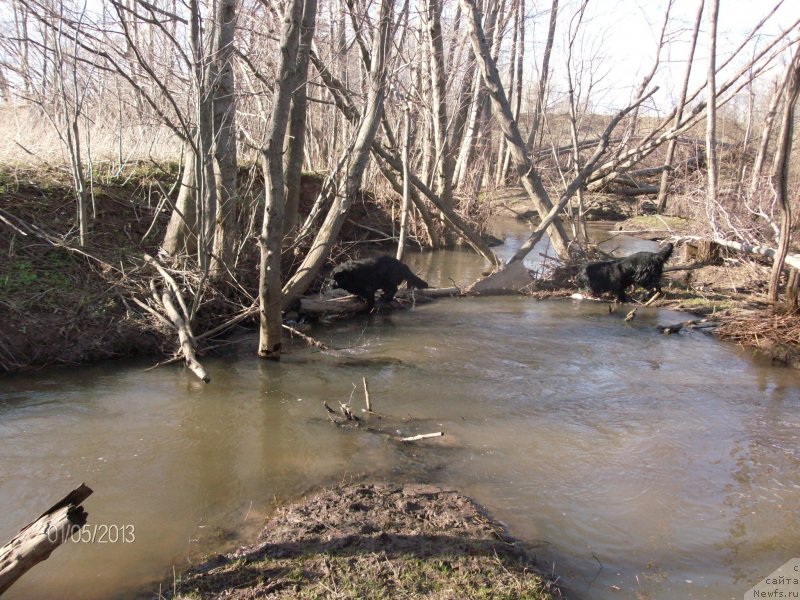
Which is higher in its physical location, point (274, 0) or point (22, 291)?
point (274, 0)

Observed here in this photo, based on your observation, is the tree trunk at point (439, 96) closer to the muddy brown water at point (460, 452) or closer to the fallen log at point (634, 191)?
the muddy brown water at point (460, 452)

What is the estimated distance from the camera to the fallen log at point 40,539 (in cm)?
293

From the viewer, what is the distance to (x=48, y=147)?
10.1m

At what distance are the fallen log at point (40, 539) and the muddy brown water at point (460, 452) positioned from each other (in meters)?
0.89

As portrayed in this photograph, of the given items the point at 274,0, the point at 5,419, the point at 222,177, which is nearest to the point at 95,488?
the point at 5,419

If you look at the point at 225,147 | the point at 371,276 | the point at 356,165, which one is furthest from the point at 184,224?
the point at 371,276

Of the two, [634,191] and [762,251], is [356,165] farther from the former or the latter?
[634,191]

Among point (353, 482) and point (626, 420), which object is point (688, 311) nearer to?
point (626, 420)

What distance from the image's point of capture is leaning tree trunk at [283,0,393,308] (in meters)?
8.80

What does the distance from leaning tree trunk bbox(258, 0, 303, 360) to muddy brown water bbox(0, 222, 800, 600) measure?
100cm

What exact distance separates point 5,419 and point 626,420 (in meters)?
6.60

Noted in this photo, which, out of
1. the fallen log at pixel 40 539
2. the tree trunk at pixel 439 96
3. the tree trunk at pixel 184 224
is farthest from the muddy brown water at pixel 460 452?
the tree trunk at pixel 439 96
